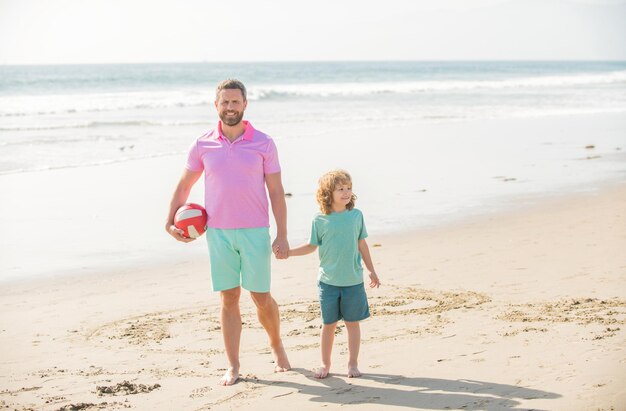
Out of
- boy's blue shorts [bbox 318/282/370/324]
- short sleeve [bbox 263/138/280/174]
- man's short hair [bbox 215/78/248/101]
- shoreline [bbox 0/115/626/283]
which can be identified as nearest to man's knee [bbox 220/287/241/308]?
boy's blue shorts [bbox 318/282/370/324]

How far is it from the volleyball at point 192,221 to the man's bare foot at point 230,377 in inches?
36.2

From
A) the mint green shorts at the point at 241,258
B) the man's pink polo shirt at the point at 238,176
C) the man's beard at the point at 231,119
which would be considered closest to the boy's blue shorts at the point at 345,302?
the mint green shorts at the point at 241,258

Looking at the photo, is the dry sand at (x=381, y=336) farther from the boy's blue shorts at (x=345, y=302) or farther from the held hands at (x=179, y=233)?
the held hands at (x=179, y=233)

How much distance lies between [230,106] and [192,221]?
2.62ft

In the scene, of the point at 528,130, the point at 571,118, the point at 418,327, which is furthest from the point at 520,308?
the point at 571,118

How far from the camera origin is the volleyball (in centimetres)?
543

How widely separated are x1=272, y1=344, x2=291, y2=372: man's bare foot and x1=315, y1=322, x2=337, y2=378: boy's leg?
0.86 feet

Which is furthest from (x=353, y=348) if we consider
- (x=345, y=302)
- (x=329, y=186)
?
(x=329, y=186)

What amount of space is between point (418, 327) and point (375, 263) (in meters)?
2.41

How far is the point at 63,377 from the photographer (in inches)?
220

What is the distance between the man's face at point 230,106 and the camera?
5324mm

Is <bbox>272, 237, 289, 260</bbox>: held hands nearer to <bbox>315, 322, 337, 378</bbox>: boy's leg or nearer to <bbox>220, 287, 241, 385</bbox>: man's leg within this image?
<bbox>220, 287, 241, 385</bbox>: man's leg

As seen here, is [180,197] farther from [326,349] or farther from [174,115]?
[174,115]

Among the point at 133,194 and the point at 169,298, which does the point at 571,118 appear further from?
the point at 169,298
